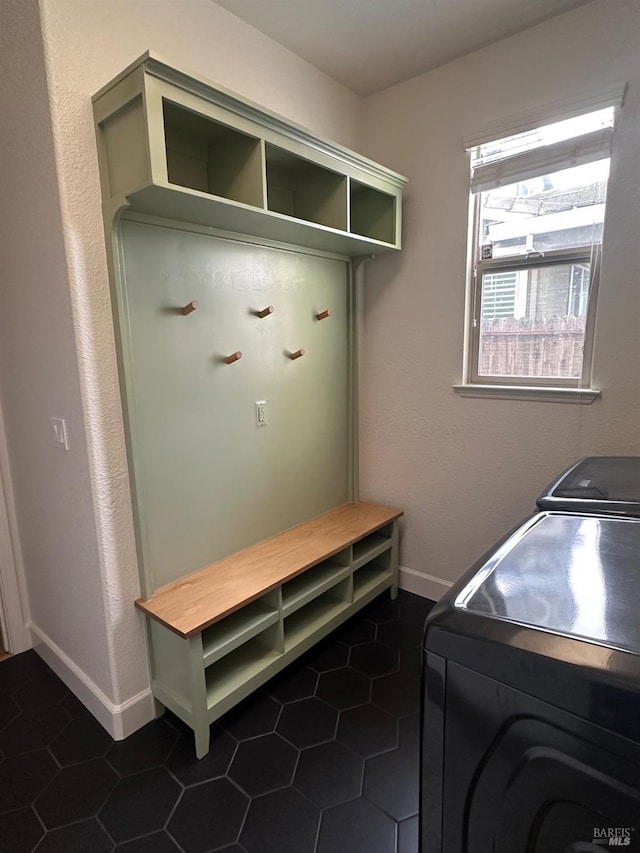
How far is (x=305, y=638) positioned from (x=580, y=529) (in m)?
1.36

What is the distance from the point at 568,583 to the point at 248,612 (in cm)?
140

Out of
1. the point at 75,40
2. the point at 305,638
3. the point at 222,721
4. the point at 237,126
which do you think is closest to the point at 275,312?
the point at 237,126

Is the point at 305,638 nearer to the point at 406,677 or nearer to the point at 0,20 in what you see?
the point at 406,677

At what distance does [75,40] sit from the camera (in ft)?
4.71

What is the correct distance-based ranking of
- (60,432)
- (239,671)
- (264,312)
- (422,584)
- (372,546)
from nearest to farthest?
(60,432) → (239,671) → (264,312) → (372,546) → (422,584)

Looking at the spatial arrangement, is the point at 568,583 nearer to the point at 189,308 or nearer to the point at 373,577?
the point at 189,308

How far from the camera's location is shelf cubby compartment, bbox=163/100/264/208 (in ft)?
5.20

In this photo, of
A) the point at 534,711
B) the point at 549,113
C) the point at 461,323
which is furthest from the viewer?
the point at 461,323

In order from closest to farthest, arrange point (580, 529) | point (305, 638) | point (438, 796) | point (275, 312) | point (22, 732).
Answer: point (438, 796) < point (580, 529) < point (22, 732) < point (305, 638) < point (275, 312)

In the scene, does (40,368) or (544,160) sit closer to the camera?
(40,368)

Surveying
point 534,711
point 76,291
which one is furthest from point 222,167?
point 534,711

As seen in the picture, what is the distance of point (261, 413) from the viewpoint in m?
2.16

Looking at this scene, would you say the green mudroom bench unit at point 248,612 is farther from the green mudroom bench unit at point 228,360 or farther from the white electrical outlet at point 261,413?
the white electrical outlet at point 261,413

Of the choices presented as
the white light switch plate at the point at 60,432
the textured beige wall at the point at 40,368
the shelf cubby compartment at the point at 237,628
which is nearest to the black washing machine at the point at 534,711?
the shelf cubby compartment at the point at 237,628
